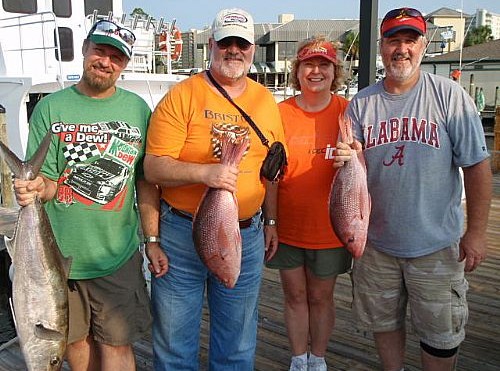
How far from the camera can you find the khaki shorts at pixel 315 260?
292 cm

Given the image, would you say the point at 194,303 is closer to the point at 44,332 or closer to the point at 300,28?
the point at 44,332

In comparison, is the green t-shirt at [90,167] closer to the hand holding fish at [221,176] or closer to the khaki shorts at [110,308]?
the khaki shorts at [110,308]

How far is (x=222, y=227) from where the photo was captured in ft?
7.48

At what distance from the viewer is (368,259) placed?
2.83 m

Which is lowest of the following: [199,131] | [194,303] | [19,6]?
[194,303]

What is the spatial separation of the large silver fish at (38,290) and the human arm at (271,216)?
3.61 ft

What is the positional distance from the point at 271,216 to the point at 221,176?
0.76 meters

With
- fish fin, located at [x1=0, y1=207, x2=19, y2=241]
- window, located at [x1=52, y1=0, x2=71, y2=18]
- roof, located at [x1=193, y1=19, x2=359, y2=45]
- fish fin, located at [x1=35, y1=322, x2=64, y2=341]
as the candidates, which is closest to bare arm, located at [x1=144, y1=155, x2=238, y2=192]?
fish fin, located at [x1=35, y1=322, x2=64, y2=341]

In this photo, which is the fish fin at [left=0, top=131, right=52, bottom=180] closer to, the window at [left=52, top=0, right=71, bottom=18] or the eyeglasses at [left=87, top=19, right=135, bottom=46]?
the eyeglasses at [left=87, top=19, right=135, bottom=46]

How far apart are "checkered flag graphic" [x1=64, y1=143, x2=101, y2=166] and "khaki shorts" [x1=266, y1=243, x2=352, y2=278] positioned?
1167 millimetres

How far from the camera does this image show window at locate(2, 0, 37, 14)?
9651 millimetres

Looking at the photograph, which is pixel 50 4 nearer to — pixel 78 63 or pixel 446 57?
pixel 78 63

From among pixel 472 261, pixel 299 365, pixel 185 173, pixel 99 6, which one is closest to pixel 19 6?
pixel 99 6

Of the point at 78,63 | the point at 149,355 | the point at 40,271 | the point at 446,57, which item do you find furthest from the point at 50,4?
the point at 446,57
